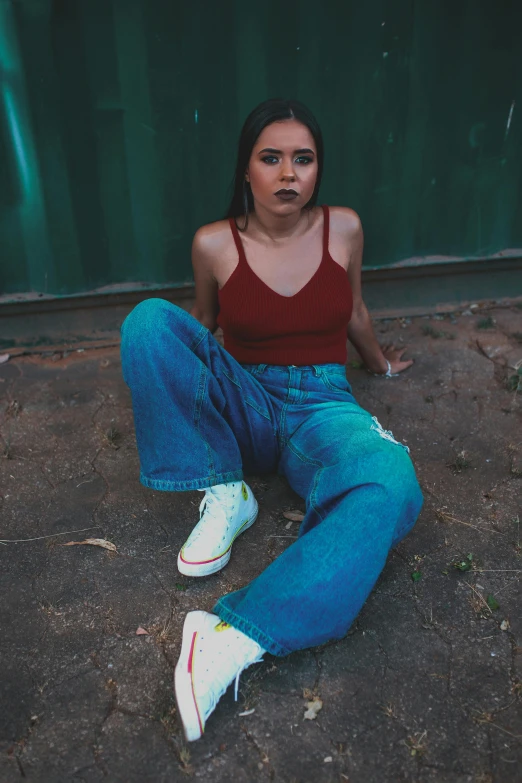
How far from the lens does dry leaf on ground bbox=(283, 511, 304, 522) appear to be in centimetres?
217

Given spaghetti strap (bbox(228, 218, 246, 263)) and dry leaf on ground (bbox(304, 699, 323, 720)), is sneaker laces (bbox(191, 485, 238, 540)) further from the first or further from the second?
spaghetti strap (bbox(228, 218, 246, 263))

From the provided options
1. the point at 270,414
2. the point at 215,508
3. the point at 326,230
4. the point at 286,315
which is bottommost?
the point at 215,508

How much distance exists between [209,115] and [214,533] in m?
1.87

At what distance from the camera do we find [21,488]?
236cm

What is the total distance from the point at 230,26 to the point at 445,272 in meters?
1.58

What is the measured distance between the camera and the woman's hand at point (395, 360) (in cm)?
299

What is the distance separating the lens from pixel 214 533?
1.96 meters

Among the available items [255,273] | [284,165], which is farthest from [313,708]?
[284,165]

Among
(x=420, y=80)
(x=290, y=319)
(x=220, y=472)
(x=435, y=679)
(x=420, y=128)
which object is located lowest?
(x=435, y=679)

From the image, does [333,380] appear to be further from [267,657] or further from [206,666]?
[206,666]

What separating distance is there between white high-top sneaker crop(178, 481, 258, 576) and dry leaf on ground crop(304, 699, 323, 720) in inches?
19.2

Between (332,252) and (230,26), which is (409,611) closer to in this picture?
(332,252)

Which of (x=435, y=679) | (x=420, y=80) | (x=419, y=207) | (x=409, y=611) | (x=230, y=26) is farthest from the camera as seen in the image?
(x=419, y=207)

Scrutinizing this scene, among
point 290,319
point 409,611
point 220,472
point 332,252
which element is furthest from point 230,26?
point 409,611
